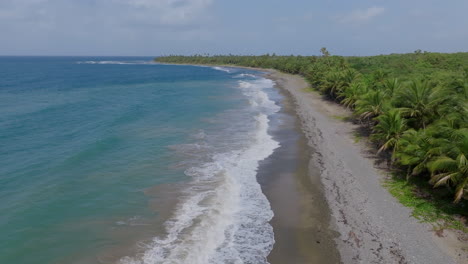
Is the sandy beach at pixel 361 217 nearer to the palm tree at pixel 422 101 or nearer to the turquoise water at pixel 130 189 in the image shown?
the turquoise water at pixel 130 189

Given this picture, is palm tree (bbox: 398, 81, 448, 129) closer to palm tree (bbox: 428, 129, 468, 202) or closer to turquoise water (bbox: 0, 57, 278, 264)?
palm tree (bbox: 428, 129, 468, 202)

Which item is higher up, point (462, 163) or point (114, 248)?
point (462, 163)

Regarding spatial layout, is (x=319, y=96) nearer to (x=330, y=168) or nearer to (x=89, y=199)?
(x=330, y=168)

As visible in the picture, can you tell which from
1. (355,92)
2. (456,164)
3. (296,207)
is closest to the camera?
(456,164)

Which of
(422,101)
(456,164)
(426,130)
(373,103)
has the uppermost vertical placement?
(422,101)

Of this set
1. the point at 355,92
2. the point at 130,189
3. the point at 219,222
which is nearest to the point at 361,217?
the point at 219,222

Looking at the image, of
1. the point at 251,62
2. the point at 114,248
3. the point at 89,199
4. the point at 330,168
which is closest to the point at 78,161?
the point at 89,199

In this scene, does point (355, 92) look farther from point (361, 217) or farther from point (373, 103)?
point (361, 217)
